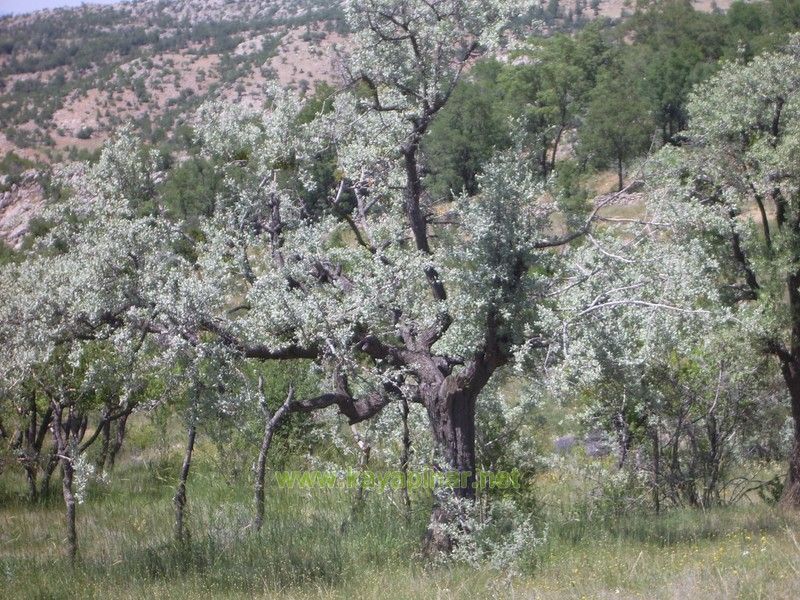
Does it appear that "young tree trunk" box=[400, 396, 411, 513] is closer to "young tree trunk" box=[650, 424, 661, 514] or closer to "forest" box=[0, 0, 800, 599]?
"forest" box=[0, 0, 800, 599]

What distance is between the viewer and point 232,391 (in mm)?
6262

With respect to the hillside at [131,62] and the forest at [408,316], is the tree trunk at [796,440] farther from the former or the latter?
the hillside at [131,62]

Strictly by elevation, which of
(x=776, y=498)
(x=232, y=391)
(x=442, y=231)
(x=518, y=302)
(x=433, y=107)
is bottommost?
(x=776, y=498)

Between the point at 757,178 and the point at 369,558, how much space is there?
592cm

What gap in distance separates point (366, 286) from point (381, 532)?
108 inches

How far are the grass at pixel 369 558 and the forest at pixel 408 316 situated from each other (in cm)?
4

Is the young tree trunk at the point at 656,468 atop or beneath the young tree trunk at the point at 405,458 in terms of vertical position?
beneath

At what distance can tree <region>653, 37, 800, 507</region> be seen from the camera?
8922 millimetres

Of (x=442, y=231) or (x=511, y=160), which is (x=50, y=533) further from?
(x=511, y=160)

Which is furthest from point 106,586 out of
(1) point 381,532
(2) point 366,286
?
(2) point 366,286

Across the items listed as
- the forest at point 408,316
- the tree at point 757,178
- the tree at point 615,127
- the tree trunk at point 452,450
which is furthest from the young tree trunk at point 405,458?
the tree at point 615,127

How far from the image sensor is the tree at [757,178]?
351 inches

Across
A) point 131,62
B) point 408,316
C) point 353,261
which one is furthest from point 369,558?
point 131,62

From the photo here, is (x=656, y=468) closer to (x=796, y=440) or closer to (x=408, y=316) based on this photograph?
(x=796, y=440)
